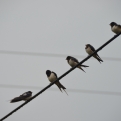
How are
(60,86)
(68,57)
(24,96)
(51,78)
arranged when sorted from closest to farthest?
(60,86), (24,96), (51,78), (68,57)

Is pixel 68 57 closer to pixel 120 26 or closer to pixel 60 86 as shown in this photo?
pixel 120 26

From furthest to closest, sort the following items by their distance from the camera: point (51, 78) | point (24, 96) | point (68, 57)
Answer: point (68, 57) → point (51, 78) → point (24, 96)

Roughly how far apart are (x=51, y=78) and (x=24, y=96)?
0.97 metres

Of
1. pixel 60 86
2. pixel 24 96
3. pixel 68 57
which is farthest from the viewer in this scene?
pixel 68 57

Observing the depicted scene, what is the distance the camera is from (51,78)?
30.0ft

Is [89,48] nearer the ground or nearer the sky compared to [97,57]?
nearer the sky

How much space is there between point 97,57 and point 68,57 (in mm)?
1293

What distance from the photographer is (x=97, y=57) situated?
8922 mm

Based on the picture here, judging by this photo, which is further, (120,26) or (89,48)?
(89,48)

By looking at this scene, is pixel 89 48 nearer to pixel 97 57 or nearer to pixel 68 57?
pixel 68 57

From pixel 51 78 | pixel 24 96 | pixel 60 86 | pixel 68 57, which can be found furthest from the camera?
pixel 68 57

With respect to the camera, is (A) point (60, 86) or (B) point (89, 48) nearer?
(A) point (60, 86)

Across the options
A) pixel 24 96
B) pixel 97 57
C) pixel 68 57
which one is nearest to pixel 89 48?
pixel 68 57

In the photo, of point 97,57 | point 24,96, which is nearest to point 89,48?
point 97,57
